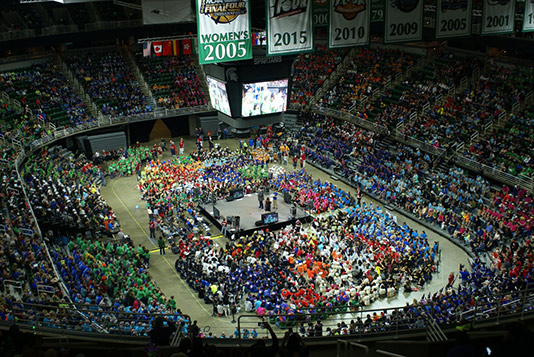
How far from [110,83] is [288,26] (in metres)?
32.0

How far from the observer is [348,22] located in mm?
18203

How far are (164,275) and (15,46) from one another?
2462 cm

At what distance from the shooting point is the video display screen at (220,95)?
19.3 meters

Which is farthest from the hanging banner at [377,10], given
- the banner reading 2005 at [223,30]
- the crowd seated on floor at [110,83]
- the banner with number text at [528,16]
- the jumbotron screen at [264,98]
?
the crowd seated on floor at [110,83]

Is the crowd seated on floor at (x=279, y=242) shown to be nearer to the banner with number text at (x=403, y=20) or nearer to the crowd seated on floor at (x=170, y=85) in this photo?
the banner with number text at (x=403, y=20)

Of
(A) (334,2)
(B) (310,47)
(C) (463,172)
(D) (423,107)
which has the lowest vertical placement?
(C) (463,172)

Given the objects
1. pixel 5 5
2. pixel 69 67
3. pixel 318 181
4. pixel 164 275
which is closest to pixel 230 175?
pixel 318 181

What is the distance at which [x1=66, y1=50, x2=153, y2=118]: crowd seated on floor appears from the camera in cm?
4453

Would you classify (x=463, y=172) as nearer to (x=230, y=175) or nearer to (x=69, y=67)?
(x=230, y=175)

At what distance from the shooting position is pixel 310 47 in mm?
17906

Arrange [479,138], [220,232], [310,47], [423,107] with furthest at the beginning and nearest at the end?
[423,107] < [479,138] < [220,232] < [310,47]

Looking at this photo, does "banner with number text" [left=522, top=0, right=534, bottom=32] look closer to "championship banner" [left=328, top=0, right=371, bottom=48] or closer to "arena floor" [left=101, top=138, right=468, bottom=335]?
"championship banner" [left=328, top=0, right=371, bottom=48]

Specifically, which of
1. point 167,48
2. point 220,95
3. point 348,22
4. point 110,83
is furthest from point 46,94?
point 348,22

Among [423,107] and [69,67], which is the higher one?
[69,67]
